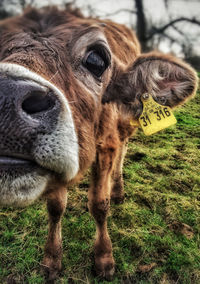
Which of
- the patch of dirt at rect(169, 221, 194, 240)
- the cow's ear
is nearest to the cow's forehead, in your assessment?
the cow's ear

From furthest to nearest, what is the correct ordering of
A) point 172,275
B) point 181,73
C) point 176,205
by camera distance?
point 176,205
point 172,275
point 181,73

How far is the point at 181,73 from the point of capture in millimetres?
Answer: 2592

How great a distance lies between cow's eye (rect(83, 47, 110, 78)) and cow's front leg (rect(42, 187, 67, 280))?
1.40 m

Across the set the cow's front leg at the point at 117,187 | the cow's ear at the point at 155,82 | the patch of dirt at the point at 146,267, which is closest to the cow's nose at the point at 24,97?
the cow's ear at the point at 155,82

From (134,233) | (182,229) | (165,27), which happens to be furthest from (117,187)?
(165,27)

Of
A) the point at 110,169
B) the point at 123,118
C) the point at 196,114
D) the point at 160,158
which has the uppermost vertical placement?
the point at 123,118

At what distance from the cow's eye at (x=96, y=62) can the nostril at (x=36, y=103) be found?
0.85 meters

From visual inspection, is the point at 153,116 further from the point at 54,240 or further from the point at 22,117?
the point at 54,240

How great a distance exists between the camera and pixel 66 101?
68.1 inches

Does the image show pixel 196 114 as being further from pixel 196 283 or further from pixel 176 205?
pixel 196 283

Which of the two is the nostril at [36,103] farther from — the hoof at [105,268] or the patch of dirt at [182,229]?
the patch of dirt at [182,229]

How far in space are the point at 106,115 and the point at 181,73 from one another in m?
0.93

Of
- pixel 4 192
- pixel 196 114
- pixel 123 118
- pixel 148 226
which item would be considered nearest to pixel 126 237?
pixel 148 226

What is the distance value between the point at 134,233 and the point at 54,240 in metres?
1.10
